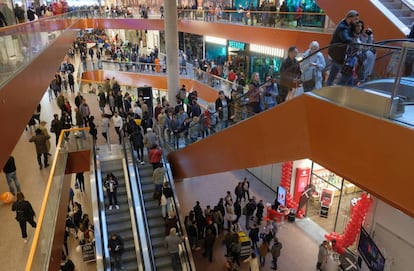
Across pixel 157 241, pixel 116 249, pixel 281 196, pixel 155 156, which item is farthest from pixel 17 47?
pixel 281 196

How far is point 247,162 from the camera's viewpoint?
8562 mm

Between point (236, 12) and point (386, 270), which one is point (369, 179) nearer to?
point (386, 270)

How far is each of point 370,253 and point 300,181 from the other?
16.3ft

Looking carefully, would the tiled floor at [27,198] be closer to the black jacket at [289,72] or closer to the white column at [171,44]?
the white column at [171,44]

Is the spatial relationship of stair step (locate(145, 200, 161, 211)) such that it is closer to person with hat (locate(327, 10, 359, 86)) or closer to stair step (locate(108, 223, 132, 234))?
stair step (locate(108, 223, 132, 234))

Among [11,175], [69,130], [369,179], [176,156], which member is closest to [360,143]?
[369,179]

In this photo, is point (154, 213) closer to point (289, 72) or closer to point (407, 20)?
point (289, 72)

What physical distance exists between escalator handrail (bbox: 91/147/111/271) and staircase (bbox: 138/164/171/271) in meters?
1.39

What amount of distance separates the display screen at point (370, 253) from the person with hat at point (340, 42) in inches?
241

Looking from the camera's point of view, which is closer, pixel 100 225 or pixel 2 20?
pixel 2 20

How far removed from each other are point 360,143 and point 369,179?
20.8 inches

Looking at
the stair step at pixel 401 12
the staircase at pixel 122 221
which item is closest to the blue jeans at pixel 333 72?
the stair step at pixel 401 12

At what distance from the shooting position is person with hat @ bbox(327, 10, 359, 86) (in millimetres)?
5684

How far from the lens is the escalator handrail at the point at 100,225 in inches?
394
